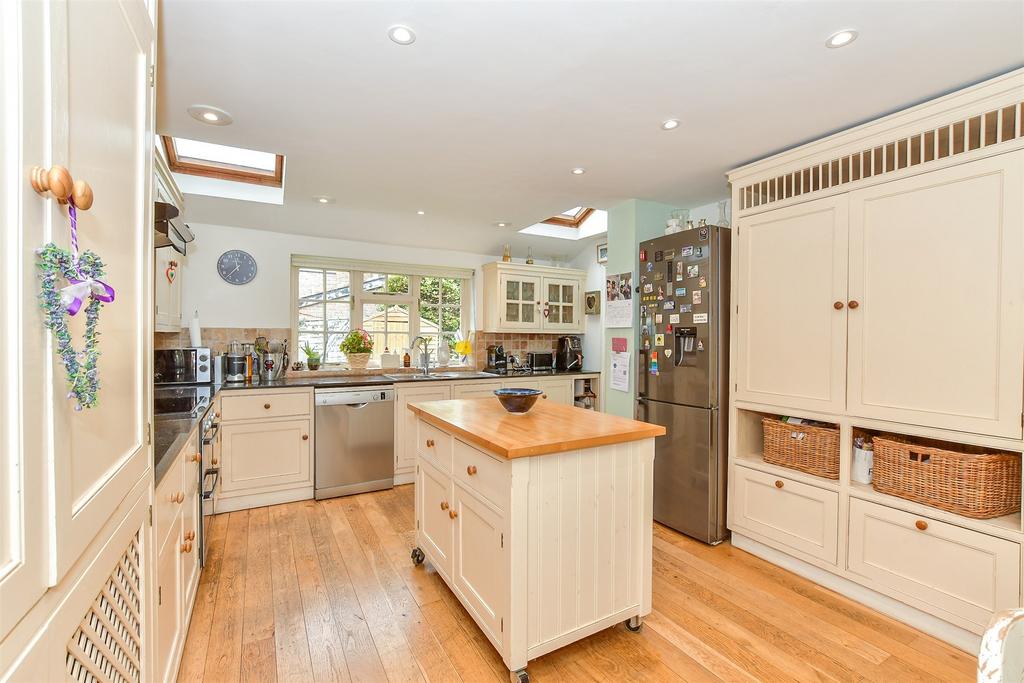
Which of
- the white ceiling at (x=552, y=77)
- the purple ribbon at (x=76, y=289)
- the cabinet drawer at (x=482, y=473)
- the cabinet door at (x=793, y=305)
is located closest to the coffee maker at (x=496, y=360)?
the white ceiling at (x=552, y=77)

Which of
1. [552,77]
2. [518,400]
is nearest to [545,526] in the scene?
[518,400]

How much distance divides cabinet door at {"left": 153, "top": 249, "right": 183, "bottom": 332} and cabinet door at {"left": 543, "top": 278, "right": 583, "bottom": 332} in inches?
126

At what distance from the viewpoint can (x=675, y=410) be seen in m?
3.02

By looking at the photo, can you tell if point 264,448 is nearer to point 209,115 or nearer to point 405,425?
point 405,425

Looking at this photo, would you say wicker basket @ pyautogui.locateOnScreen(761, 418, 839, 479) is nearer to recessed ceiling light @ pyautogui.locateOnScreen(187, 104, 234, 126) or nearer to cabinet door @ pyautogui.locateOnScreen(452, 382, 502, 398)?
cabinet door @ pyautogui.locateOnScreen(452, 382, 502, 398)

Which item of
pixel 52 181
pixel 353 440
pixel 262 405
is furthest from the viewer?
pixel 353 440

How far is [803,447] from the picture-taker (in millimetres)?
2482

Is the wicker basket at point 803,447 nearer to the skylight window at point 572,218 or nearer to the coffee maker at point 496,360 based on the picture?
the coffee maker at point 496,360

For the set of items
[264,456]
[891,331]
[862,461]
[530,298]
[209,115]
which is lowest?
[264,456]

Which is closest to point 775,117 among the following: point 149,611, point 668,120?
point 668,120

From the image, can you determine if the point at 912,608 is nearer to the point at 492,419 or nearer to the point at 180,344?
the point at 492,419

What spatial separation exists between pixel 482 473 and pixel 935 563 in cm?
198

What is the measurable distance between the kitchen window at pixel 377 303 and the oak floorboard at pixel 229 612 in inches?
70.7

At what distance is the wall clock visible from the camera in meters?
3.74
